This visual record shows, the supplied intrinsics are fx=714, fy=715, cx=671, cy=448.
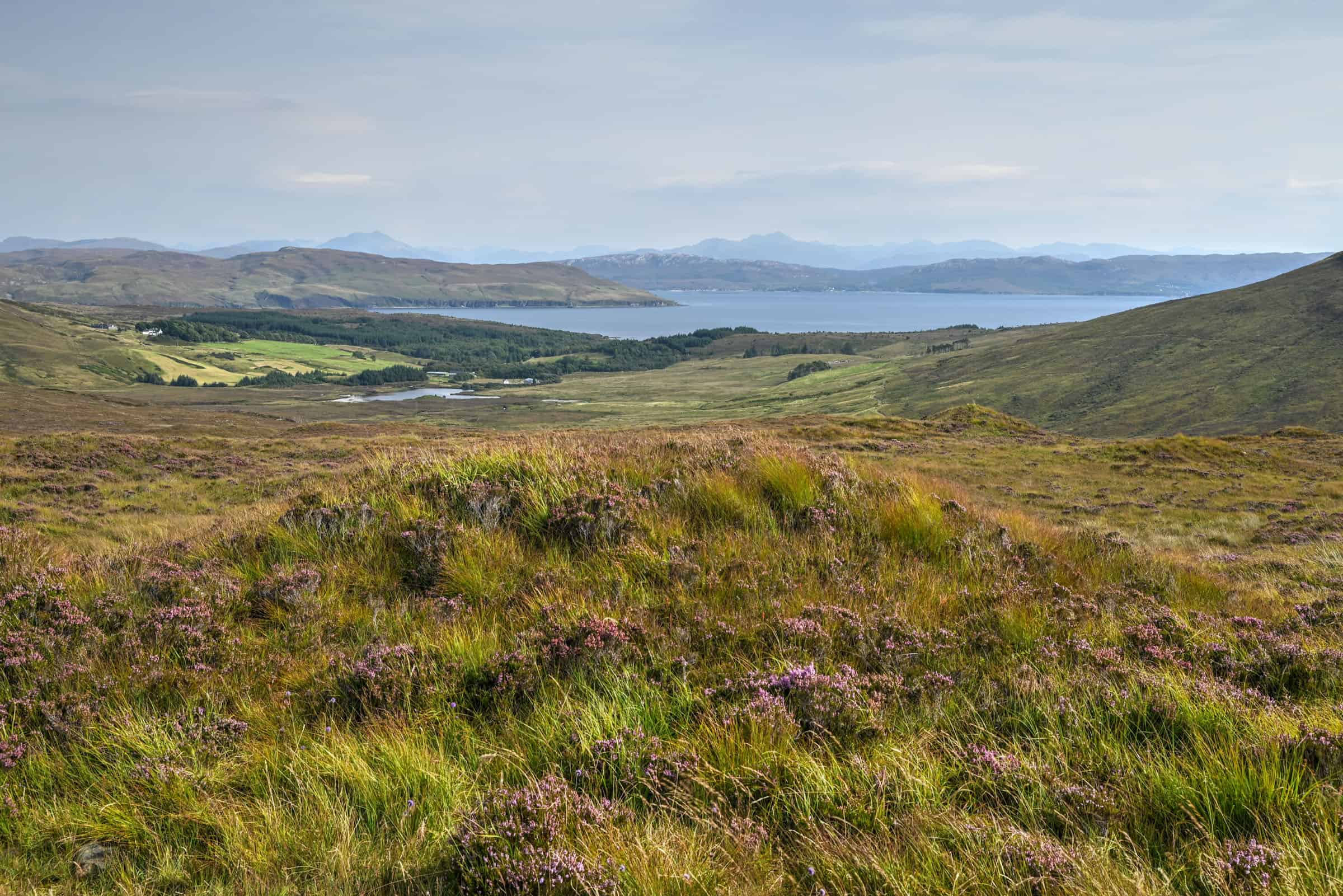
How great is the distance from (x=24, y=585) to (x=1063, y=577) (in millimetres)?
8860

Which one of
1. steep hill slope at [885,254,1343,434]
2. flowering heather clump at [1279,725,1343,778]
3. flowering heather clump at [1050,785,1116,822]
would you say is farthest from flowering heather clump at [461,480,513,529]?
steep hill slope at [885,254,1343,434]

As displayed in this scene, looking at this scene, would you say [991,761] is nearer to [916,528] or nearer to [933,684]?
[933,684]

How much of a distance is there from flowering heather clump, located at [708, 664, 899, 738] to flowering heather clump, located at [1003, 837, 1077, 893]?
1057mm

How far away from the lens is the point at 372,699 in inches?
177

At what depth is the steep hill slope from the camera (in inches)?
3354

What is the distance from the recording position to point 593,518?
6.94 m

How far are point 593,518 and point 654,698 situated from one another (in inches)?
113

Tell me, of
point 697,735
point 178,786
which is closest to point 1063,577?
point 697,735

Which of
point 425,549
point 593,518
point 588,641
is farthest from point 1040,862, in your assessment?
point 425,549

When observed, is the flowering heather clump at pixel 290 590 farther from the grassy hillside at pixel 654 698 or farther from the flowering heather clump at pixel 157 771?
the flowering heather clump at pixel 157 771

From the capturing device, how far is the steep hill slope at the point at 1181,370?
85.2 metres

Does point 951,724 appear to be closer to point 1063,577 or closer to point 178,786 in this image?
point 1063,577

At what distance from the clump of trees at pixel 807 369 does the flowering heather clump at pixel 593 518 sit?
169m

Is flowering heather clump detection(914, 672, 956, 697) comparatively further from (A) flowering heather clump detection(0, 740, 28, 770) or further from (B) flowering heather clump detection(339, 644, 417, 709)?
(A) flowering heather clump detection(0, 740, 28, 770)
